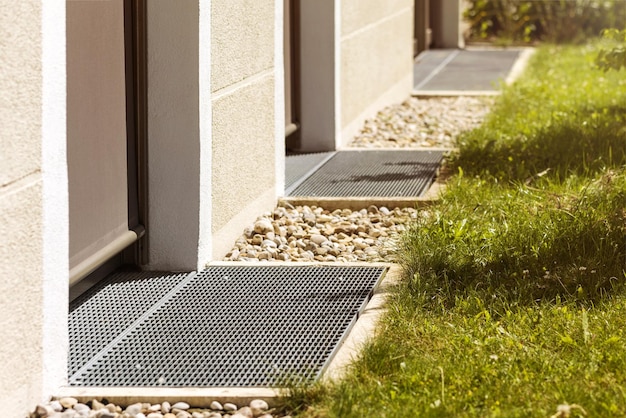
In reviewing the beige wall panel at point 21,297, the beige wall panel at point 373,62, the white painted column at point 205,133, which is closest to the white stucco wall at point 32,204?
the beige wall panel at point 21,297

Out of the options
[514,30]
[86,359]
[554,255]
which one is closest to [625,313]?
[554,255]

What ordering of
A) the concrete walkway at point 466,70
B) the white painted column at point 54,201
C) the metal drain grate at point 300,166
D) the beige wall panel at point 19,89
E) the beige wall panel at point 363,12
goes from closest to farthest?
the beige wall panel at point 19,89
the white painted column at point 54,201
the metal drain grate at point 300,166
the beige wall panel at point 363,12
the concrete walkway at point 466,70

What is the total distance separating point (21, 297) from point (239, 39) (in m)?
2.67

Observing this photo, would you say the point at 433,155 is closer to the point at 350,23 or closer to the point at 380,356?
the point at 350,23

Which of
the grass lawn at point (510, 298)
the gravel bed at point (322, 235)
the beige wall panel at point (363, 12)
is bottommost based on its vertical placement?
the gravel bed at point (322, 235)

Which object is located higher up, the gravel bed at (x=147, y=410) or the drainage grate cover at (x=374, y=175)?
the drainage grate cover at (x=374, y=175)

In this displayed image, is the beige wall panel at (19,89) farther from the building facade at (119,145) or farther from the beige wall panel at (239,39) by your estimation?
the beige wall panel at (239,39)

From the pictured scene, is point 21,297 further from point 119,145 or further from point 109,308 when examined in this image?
point 119,145

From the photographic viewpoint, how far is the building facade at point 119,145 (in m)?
3.46

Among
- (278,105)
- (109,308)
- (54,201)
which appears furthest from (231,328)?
(278,105)

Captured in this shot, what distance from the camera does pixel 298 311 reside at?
457 centimetres

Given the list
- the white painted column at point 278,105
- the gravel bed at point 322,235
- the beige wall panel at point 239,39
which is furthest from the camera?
the white painted column at point 278,105

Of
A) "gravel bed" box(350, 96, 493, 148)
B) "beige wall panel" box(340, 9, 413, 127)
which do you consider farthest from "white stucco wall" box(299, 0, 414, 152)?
"gravel bed" box(350, 96, 493, 148)

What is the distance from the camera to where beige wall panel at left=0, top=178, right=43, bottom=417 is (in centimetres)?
335
